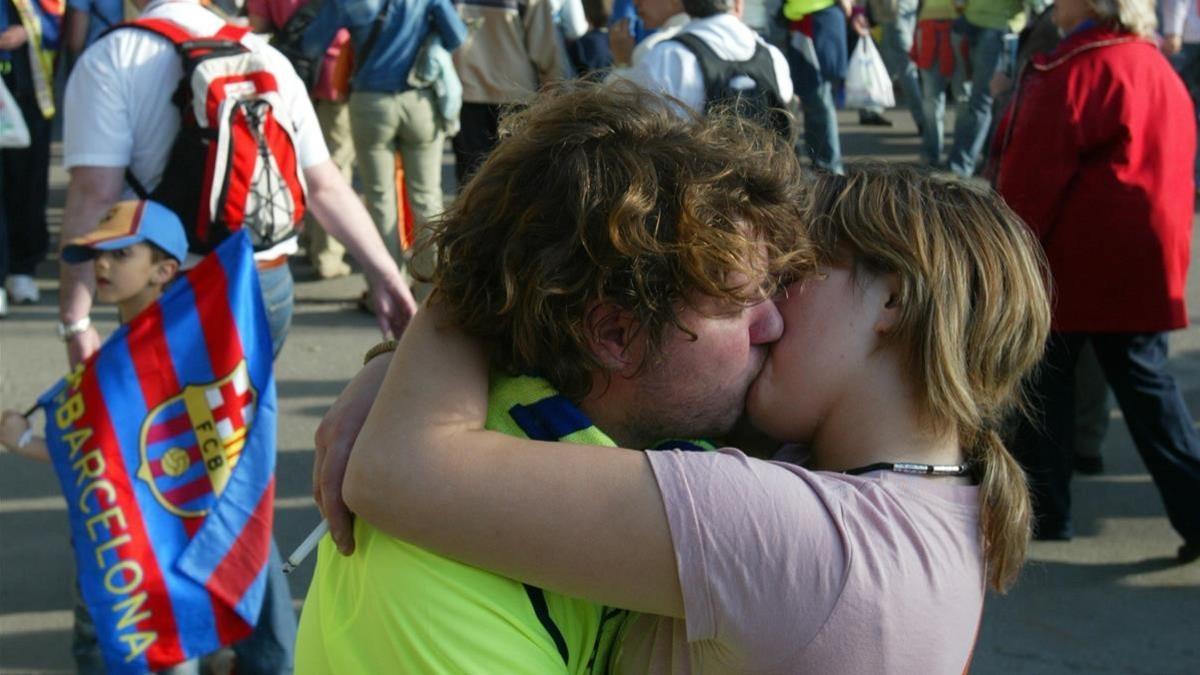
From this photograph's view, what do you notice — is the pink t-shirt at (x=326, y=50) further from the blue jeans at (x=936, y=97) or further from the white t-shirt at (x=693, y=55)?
the blue jeans at (x=936, y=97)

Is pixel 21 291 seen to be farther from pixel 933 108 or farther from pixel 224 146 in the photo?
pixel 933 108

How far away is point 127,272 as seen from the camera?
11.2 ft

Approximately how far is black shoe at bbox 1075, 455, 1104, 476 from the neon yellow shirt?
4.13 m

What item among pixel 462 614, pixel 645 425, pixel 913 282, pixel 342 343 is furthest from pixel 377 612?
pixel 342 343

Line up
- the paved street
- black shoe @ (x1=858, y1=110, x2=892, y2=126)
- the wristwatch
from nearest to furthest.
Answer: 1. the wristwatch
2. the paved street
3. black shoe @ (x1=858, y1=110, x2=892, y2=126)

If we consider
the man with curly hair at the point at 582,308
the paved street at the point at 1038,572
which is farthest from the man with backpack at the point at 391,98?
the man with curly hair at the point at 582,308

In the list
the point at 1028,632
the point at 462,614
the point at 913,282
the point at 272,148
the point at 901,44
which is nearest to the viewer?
the point at 462,614

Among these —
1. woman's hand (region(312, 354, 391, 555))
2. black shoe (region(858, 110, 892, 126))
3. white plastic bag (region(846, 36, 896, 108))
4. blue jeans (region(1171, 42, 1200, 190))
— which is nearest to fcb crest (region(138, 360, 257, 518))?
woman's hand (region(312, 354, 391, 555))

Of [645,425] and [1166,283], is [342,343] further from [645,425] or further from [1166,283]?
[645,425]

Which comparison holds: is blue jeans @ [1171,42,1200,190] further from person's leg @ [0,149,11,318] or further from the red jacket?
person's leg @ [0,149,11,318]

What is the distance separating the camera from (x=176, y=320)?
10.9 ft

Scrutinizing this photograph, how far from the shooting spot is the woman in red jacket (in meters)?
4.28

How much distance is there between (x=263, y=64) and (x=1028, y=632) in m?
2.65

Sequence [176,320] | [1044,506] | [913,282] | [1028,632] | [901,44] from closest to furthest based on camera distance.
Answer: [913,282] → [176,320] → [1028,632] → [1044,506] → [901,44]
